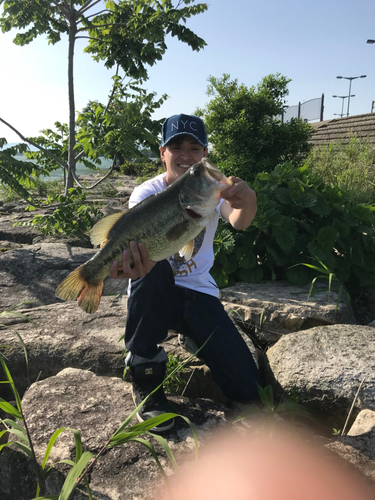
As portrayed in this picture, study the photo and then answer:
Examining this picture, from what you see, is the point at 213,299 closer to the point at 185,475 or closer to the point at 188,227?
the point at 188,227

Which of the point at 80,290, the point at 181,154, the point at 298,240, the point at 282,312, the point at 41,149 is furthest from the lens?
the point at 41,149

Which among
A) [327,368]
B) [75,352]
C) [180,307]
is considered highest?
[180,307]

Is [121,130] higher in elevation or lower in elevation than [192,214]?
higher

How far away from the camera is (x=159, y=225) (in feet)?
7.29

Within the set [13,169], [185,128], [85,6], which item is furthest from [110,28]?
[185,128]

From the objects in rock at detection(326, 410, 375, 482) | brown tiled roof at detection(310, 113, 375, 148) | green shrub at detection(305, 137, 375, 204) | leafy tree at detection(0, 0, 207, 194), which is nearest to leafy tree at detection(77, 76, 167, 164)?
leafy tree at detection(0, 0, 207, 194)

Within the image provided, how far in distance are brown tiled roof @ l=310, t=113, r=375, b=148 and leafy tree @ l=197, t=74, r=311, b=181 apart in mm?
4502

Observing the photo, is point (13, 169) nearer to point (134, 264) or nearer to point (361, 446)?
point (134, 264)

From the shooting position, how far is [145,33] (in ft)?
23.8

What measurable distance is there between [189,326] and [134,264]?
0.87m

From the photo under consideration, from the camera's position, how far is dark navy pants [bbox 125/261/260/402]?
Answer: 2.69m

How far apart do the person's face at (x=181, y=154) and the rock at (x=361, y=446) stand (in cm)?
216

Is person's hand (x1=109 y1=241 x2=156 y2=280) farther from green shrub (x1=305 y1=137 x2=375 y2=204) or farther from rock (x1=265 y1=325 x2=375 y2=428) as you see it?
green shrub (x1=305 y1=137 x2=375 y2=204)

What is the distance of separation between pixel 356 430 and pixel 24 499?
78.2 inches
